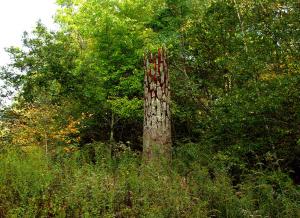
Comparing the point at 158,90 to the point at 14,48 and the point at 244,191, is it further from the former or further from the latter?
the point at 14,48

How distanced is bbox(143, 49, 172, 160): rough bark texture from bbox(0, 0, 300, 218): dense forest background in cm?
60

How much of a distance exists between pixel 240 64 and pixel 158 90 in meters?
2.52

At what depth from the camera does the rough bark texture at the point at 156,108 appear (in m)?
11.1

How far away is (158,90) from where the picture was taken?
1159 cm

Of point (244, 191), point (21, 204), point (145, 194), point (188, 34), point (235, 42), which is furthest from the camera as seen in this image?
point (188, 34)

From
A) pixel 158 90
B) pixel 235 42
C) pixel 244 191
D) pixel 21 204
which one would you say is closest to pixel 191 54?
pixel 235 42

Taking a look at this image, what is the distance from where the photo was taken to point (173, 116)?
1700 centimetres

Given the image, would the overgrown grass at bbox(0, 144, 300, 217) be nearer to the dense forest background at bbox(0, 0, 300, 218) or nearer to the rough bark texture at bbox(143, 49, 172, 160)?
the dense forest background at bbox(0, 0, 300, 218)

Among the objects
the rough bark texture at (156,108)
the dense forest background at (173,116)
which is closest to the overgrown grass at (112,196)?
the dense forest background at (173,116)

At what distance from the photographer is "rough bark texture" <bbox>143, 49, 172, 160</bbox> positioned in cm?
1109

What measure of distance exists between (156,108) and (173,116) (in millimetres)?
5653

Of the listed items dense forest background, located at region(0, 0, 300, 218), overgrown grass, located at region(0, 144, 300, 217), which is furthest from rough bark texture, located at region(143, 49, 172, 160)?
overgrown grass, located at region(0, 144, 300, 217)

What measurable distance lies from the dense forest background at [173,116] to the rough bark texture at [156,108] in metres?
0.60

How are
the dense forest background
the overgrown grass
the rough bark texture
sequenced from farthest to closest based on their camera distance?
the rough bark texture
the dense forest background
the overgrown grass
